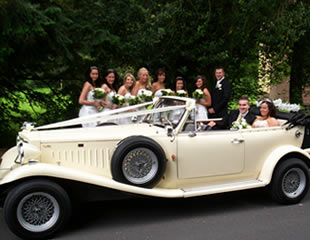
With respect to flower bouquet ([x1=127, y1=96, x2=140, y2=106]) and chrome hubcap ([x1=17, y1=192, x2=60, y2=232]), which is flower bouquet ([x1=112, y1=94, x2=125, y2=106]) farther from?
chrome hubcap ([x1=17, y1=192, x2=60, y2=232])

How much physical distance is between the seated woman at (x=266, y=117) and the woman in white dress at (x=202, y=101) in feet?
5.08

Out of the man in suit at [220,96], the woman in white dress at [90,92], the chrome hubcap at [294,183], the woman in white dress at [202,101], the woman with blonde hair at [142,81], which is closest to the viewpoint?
the chrome hubcap at [294,183]

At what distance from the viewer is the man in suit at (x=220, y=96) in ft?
25.6

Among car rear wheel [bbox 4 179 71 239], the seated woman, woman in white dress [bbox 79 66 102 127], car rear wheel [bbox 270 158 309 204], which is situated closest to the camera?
car rear wheel [bbox 4 179 71 239]

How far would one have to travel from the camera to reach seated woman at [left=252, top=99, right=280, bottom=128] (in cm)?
610

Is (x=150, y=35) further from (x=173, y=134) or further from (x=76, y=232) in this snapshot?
(x=76, y=232)

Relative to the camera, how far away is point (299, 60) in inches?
554

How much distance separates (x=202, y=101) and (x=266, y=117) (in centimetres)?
179

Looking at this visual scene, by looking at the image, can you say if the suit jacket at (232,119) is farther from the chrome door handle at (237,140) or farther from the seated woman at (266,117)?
the chrome door handle at (237,140)

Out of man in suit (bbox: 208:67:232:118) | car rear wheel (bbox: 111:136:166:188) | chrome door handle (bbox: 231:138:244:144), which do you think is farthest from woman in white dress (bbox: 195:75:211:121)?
car rear wheel (bbox: 111:136:166:188)

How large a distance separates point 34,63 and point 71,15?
5.22 ft

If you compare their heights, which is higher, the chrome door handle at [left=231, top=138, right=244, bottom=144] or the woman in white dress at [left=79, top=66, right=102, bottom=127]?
the woman in white dress at [left=79, top=66, right=102, bottom=127]

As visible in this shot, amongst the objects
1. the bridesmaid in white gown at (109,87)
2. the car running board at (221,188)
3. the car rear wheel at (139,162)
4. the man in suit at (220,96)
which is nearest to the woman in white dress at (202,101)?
the man in suit at (220,96)

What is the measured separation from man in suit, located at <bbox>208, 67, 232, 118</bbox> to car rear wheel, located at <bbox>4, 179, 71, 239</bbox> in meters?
4.24
